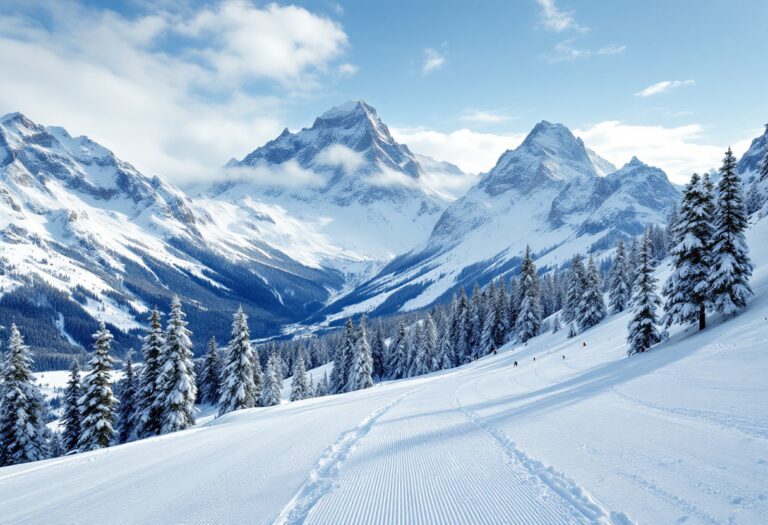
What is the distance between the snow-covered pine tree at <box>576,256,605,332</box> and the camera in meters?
57.0

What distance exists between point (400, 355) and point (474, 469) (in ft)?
239

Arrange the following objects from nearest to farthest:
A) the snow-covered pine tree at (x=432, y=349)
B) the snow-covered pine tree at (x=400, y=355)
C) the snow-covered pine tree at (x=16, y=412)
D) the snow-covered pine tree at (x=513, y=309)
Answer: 1. the snow-covered pine tree at (x=16, y=412)
2. the snow-covered pine tree at (x=513, y=309)
3. the snow-covered pine tree at (x=432, y=349)
4. the snow-covered pine tree at (x=400, y=355)

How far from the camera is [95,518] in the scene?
22.8 ft

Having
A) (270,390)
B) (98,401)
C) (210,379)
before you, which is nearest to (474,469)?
(98,401)

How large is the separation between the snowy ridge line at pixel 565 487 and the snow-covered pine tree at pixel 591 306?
5286 cm

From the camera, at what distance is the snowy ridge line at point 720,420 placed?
821 centimetres

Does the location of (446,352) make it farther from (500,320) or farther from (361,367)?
(361,367)

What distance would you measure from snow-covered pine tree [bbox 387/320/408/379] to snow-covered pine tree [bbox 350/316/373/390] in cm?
1955

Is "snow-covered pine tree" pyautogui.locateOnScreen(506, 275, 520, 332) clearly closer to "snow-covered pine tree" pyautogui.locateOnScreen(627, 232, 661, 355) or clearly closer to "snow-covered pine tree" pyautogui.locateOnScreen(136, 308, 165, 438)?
"snow-covered pine tree" pyautogui.locateOnScreen(627, 232, 661, 355)

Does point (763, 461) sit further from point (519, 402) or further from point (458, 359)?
point (458, 359)

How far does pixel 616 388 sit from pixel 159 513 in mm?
15101

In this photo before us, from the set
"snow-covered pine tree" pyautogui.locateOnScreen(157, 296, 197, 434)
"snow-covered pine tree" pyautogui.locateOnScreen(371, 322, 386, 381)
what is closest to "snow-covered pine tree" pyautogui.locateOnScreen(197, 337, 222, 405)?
"snow-covered pine tree" pyautogui.locateOnScreen(371, 322, 386, 381)

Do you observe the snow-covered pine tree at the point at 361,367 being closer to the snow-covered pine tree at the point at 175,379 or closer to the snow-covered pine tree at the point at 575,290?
the snow-covered pine tree at the point at 175,379

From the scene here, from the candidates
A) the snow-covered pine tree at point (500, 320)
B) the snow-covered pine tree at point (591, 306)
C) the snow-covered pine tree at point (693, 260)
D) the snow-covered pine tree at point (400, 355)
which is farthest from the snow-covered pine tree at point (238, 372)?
the snow-covered pine tree at point (591, 306)
